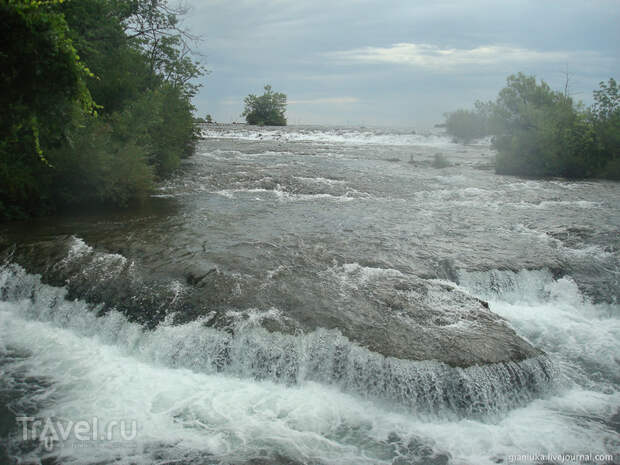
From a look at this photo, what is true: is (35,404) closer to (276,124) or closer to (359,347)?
(359,347)

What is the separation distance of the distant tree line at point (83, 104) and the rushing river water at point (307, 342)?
1.23m

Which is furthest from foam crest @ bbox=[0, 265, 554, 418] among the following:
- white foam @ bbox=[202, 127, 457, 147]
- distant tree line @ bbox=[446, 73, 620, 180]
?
white foam @ bbox=[202, 127, 457, 147]

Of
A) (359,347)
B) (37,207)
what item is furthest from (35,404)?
(37,207)

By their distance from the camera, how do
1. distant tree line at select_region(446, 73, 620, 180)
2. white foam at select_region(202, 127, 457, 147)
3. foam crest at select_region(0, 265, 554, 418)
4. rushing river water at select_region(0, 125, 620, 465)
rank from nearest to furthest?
rushing river water at select_region(0, 125, 620, 465), foam crest at select_region(0, 265, 554, 418), distant tree line at select_region(446, 73, 620, 180), white foam at select_region(202, 127, 457, 147)

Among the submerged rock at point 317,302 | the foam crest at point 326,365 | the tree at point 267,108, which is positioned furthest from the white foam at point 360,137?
the foam crest at point 326,365

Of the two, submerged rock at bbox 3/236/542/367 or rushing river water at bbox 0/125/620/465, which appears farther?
submerged rock at bbox 3/236/542/367

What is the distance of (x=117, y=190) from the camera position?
12.8 m

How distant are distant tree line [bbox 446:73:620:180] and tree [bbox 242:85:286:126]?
43.2m

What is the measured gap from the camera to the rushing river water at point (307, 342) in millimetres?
5371

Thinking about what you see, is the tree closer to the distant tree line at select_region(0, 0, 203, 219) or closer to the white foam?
the white foam

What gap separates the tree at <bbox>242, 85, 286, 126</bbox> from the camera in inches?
2468

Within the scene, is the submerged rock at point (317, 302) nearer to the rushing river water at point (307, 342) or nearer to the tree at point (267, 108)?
the rushing river water at point (307, 342)

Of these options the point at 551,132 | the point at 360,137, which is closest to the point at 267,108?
the point at 360,137

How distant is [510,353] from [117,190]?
10869 millimetres
